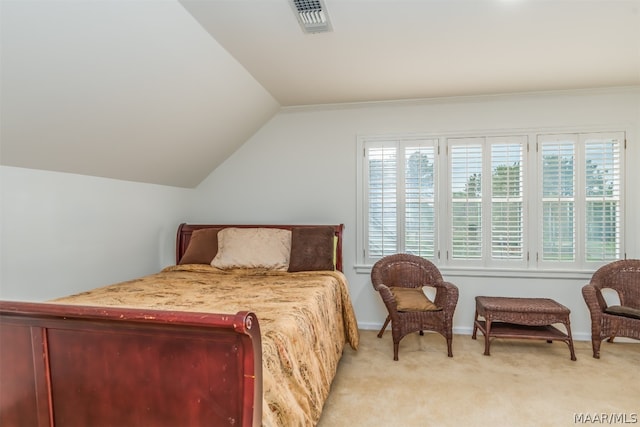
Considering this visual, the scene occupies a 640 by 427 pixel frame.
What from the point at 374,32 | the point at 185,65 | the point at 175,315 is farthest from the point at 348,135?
the point at 175,315

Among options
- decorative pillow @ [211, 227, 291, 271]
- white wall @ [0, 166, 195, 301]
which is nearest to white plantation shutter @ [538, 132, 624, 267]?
decorative pillow @ [211, 227, 291, 271]

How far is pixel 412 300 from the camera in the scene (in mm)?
3150

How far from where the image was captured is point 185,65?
2348 mm

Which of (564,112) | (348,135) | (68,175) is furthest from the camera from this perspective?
(348,135)

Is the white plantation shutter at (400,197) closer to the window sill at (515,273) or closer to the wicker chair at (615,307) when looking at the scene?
the window sill at (515,273)

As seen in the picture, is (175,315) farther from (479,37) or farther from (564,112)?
(564,112)

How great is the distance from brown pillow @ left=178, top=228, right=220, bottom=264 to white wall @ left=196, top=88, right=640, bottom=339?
553 mm

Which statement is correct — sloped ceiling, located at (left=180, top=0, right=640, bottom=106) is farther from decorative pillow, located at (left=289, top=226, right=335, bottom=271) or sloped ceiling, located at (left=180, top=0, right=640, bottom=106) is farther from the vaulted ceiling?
decorative pillow, located at (left=289, top=226, right=335, bottom=271)

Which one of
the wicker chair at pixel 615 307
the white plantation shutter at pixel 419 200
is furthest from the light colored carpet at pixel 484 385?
the white plantation shutter at pixel 419 200

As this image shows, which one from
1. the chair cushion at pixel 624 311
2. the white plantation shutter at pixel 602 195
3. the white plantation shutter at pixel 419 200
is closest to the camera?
the chair cushion at pixel 624 311

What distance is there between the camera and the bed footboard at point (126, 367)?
43.7 inches

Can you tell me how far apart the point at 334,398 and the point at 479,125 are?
287cm

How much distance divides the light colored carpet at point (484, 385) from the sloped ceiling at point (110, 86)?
2295 mm

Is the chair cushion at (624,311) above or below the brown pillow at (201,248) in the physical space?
below
